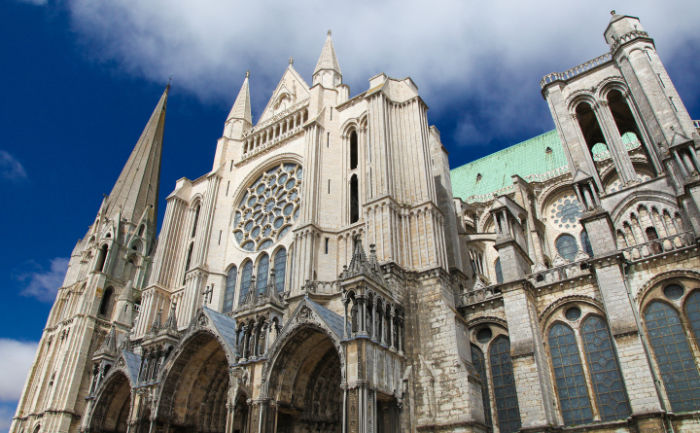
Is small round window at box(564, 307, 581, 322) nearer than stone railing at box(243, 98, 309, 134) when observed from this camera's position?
Yes

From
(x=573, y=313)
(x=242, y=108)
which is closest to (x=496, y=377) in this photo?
(x=573, y=313)

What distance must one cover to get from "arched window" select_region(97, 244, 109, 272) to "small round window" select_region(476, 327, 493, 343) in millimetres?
23735

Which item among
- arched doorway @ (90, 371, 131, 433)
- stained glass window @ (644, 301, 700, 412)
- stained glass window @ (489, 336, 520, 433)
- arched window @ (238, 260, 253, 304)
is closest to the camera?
stained glass window @ (644, 301, 700, 412)

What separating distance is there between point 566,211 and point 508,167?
7488 mm

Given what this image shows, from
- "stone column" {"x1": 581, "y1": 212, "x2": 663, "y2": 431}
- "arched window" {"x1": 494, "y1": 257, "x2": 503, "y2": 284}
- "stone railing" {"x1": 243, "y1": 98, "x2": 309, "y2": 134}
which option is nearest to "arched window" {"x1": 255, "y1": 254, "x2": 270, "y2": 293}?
"stone railing" {"x1": 243, "y1": 98, "x2": 309, "y2": 134}

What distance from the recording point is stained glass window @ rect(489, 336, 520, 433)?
15.0 metres

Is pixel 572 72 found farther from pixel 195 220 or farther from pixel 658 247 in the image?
pixel 195 220

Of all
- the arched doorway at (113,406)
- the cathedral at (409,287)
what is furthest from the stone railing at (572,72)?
the arched doorway at (113,406)

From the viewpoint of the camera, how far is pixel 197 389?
58.9 ft

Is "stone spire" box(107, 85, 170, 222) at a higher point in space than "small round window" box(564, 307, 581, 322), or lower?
higher

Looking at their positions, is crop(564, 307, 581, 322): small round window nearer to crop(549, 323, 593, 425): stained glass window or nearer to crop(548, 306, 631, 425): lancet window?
crop(548, 306, 631, 425): lancet window

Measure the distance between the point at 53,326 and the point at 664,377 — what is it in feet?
101

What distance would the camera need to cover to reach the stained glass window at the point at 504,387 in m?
15.0

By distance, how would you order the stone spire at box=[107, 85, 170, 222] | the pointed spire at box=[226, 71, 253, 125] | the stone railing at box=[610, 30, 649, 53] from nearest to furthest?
1. the stone railing at box=[610, 30, 649, 53]
2. the pointed spire at box=[226, 71, 253, 125]
3. the stone spire at box=[107, 85, 170, 222]
